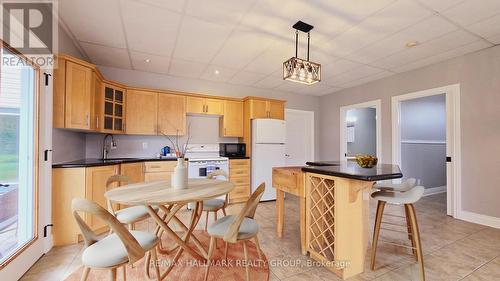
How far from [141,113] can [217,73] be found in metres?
1.57

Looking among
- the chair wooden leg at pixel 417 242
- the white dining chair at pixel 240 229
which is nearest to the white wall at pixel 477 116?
the chair wooden leg at pixel 417 242

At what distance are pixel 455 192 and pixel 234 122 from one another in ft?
12.9

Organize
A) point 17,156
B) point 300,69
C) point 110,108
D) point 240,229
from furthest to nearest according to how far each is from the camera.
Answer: point 110,108
point 300,69
point 17,156
point 240,229

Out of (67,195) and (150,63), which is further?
(150,63)

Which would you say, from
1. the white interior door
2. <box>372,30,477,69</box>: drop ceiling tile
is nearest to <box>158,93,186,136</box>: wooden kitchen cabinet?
the white interior door

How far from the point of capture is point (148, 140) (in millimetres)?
4059

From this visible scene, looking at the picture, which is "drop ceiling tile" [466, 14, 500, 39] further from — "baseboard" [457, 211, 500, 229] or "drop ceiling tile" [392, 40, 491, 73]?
"baseboard" [457, 211, 500, 229]

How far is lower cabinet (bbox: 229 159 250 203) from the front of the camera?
4.12 meters

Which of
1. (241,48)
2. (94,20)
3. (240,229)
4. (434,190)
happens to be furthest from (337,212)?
(434,190)

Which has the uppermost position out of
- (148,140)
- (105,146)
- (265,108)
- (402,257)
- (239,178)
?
(265,108)

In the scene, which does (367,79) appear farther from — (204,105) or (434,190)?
(204,105)

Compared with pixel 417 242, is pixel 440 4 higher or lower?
higher

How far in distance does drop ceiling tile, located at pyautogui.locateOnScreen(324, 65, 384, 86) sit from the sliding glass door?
14.7ft

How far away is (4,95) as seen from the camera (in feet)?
5.78
